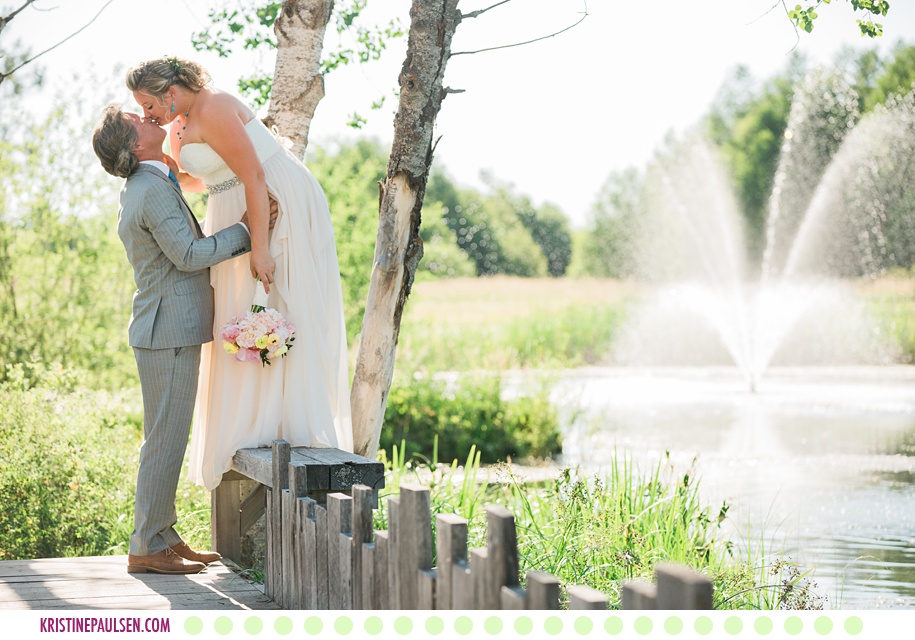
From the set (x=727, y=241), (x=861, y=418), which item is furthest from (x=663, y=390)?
(x=727, y=241)

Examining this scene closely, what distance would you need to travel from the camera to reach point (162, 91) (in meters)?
3.03

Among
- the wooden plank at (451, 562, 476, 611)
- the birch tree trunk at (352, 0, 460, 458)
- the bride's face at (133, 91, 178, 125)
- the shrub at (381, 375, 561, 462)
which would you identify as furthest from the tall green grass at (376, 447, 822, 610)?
the shrub at (381, 375, 561, 462)

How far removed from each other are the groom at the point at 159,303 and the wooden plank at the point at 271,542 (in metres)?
0.35

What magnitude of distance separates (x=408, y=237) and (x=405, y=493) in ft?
5.44

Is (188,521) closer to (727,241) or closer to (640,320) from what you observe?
(640,320)

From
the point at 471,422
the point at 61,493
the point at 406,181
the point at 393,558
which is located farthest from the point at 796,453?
the point at 393,558
